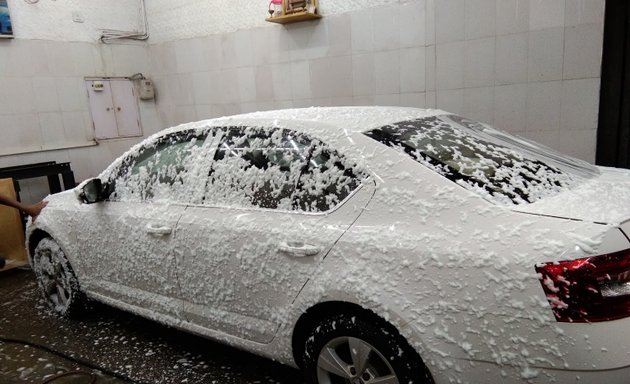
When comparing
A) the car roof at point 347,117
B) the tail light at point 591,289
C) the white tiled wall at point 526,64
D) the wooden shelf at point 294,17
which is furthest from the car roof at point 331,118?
the wooden shelf at point 294,17

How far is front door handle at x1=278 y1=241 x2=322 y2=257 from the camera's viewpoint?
188 cm

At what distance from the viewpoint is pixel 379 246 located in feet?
5.66

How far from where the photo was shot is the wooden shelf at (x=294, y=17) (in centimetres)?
511

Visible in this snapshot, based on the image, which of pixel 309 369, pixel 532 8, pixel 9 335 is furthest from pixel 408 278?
pixel 532 8

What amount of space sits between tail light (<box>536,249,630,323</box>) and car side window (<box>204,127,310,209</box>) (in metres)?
1.12

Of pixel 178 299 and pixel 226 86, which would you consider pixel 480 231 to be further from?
Answer: pixel 226 86

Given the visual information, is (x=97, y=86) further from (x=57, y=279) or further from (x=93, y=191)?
(x=93, y=191)

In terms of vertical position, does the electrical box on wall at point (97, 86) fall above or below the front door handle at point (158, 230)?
above

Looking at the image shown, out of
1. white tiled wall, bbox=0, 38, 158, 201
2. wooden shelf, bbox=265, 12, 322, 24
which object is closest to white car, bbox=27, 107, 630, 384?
wooden shelf, bbox=265, 12, 322, 24

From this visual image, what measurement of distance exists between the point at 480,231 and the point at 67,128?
616 cm

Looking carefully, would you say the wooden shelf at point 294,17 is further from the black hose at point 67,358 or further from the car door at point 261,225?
the black hose at point 67,358

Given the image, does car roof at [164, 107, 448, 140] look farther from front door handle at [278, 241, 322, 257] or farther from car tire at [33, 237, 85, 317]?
car tire at [33, 237, 85, 317]

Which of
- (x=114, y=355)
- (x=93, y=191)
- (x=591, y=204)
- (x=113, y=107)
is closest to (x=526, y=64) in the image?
(x=591, y=204)

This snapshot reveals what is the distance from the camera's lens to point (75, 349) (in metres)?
2.95
